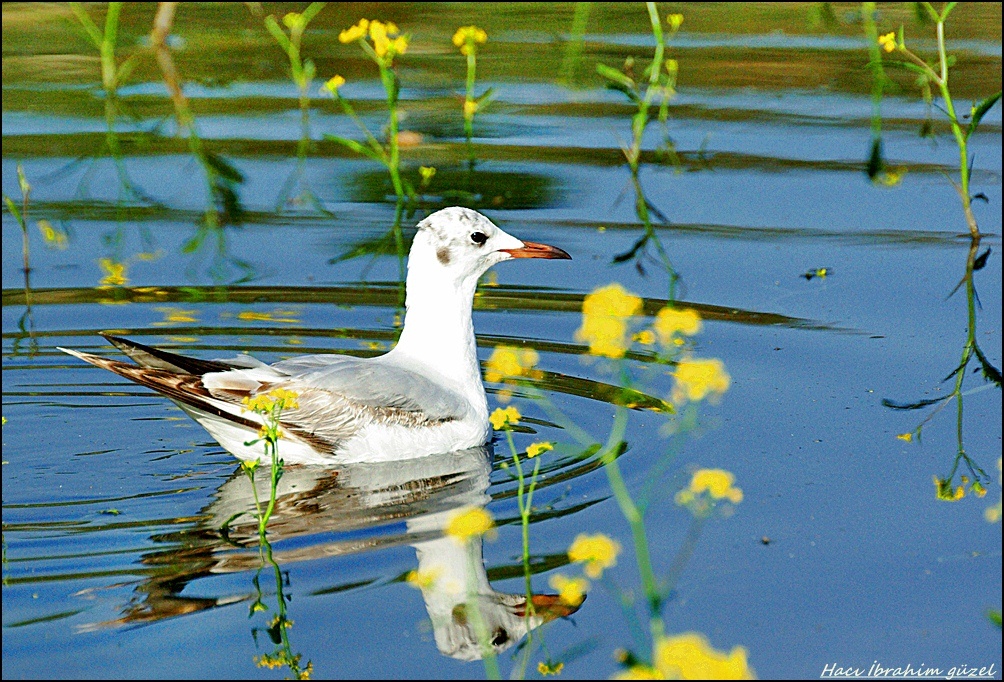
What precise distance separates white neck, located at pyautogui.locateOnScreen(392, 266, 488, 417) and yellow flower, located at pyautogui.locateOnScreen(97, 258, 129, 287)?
99.3 inches

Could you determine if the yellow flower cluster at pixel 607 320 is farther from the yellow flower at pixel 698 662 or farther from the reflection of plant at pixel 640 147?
the reflection of plant at pixel 640 147

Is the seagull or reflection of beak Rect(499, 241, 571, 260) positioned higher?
reflection of beak Rect(499, 241, 571, 260)

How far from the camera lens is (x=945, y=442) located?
6449mm

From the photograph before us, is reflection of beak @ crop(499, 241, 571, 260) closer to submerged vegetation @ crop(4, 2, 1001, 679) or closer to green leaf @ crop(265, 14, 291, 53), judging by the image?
submerged vegetation @ crop(4, 2, 1001, 679)

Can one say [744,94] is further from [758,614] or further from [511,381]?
[758,614]

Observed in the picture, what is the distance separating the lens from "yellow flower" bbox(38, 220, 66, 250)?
9492mm

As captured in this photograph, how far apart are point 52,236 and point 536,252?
4.00 meters

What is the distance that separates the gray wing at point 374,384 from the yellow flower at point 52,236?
3453mm

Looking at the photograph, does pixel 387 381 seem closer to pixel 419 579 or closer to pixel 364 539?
pixel 364 539

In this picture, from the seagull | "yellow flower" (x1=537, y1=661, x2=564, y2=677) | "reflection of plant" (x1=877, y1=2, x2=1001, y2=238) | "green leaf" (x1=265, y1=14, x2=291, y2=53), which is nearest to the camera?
"yellow flower" (x1=537, y1=661, x2=564, y2=677)

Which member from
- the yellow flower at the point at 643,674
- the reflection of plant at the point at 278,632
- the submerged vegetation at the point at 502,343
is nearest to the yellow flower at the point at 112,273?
the submerged vegetation at the point at 502,343

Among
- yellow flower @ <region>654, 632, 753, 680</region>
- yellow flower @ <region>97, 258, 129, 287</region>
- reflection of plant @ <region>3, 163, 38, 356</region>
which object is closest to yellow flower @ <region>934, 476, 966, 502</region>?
yellow flower @ <region>654, 632, 753, 680</region>

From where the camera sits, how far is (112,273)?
8.96 m

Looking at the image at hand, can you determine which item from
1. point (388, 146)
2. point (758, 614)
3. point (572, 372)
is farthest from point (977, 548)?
point (388, 146)
